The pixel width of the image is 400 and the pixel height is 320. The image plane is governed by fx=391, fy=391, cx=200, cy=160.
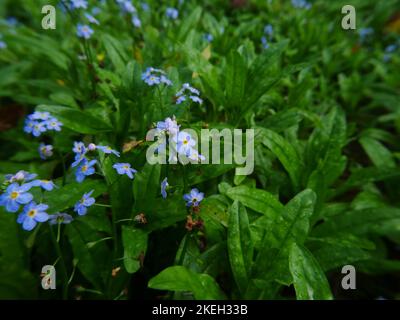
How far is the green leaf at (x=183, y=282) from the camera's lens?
1.50 meters

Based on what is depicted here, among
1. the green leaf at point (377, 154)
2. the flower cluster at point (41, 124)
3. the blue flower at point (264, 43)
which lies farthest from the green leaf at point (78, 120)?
the green leaf at point (377, 154)

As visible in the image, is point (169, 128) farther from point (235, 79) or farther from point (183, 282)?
point (235, 79)

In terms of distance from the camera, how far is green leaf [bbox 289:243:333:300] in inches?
61.2

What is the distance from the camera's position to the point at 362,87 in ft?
11.6

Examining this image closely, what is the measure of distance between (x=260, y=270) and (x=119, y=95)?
1206 mm

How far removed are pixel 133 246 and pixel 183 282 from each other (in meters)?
0.25

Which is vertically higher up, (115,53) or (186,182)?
(115,53)

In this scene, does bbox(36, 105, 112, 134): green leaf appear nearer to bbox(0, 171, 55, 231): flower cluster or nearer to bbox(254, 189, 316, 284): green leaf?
bbox(0, 171, 55, 231): flower cluster

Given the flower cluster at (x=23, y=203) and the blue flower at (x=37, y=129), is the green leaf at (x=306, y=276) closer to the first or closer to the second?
the flower cluster at (x=23, y=203)

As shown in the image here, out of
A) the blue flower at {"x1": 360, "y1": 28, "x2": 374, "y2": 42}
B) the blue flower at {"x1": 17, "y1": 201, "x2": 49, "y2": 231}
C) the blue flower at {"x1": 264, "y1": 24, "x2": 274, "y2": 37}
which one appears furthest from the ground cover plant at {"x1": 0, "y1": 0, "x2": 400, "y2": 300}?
the blue flower at {"x1": 360, "y1": 28, "x2": 374, "y2": 42}

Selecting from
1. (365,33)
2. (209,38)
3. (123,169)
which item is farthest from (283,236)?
(365,33)

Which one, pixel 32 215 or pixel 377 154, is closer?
pixel 32 215

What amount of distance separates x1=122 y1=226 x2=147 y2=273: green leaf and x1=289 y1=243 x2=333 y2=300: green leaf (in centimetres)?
61

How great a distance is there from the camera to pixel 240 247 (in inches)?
68.9
